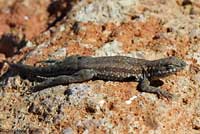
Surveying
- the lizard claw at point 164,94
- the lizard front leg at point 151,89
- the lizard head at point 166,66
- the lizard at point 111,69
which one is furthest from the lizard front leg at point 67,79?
the lizard claw at point 164,94

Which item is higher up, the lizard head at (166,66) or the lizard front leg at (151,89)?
the lizard head at (166,66)

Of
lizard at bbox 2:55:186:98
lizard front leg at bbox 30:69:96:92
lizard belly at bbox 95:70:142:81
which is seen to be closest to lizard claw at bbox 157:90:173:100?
lizard at bbox 2:55:186:98

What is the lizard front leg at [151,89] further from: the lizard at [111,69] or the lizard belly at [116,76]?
the lizard belly at [116,76]

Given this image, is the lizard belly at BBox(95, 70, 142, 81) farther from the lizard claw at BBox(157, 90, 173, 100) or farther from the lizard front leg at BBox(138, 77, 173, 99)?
the lizard claw at BBox(157, 90, 173, 100)

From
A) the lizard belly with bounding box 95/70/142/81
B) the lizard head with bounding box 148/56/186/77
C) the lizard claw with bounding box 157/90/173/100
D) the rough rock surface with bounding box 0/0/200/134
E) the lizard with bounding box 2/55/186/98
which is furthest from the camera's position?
the lizard belly with bounding box 95/70/142/81

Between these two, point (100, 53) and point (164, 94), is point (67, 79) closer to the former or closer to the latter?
point (100, 53)

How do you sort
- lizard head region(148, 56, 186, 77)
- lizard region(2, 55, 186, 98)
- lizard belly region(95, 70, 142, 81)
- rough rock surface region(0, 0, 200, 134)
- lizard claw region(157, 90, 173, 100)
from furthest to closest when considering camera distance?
lizard belly region(95, 70, 142, 81) → lizard region(2, 55, 186, 98) → lizard head region(148, 56, 186, 77) → lizard claw region(157, 90, 173, 100) → rough rock surface region(0, 0, 200, 134)
